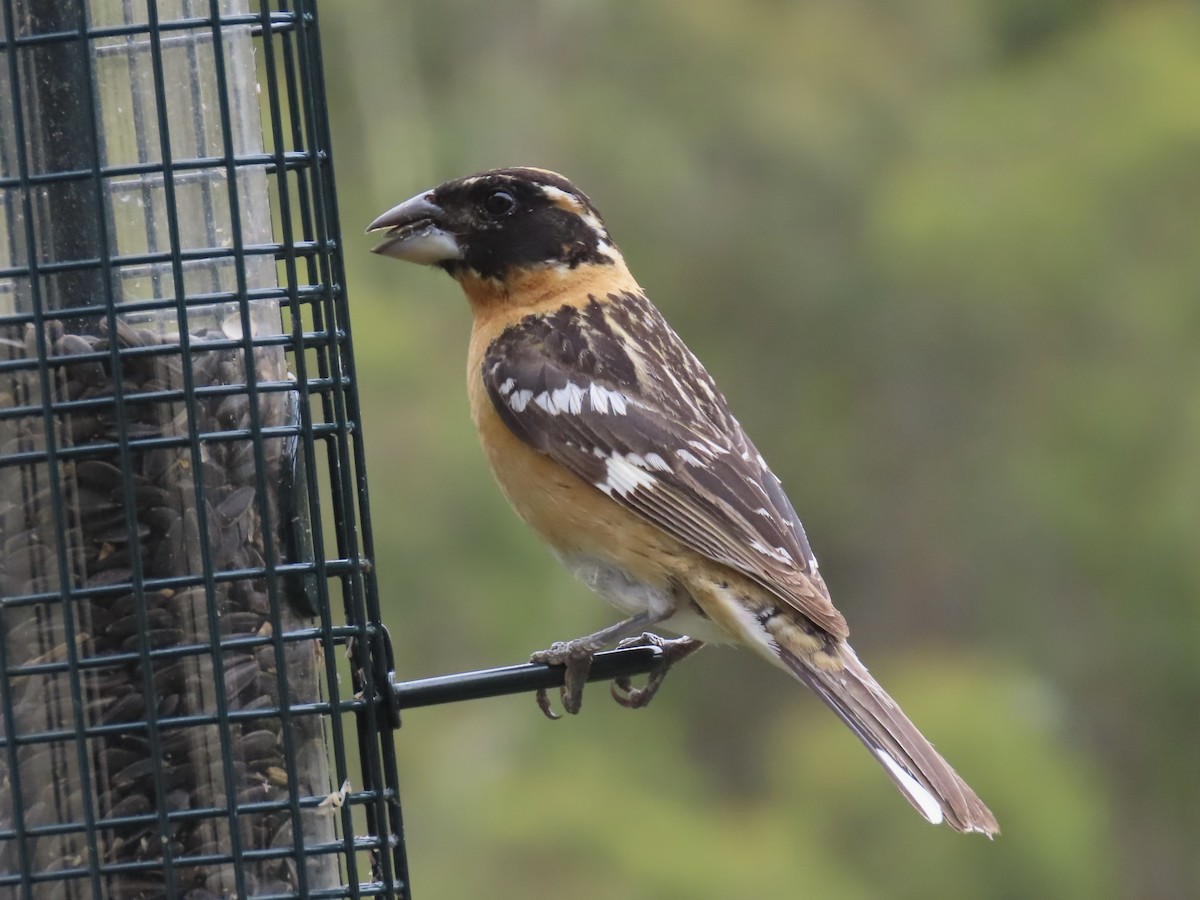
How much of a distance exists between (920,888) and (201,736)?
24.5 feet

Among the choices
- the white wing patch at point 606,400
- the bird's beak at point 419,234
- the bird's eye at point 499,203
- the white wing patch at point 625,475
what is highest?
Result: the bird's eye at point 499,203

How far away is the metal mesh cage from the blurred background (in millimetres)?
5158

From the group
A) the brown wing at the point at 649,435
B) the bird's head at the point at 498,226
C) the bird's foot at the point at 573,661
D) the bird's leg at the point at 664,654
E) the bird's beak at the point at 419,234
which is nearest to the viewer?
the bird's foot at the point at 573,661

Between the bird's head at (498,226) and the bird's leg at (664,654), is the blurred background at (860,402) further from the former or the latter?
the bird's leg at (664,654)

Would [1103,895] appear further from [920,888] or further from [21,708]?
[21,708]

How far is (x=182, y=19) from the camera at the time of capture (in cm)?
445

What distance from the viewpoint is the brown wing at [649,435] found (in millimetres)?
5699

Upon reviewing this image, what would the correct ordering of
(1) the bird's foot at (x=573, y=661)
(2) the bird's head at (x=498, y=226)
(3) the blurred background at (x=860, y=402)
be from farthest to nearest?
(3) the blurred background at (x=860, y=402), (2) the bird's head at (x=498, y=226), (1) the bird's foot at (x=573, y=661)

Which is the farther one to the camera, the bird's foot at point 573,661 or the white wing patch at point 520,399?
the white wing patch at point 520,399

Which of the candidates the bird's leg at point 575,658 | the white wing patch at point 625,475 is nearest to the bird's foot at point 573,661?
the bird's leg at point 575,658

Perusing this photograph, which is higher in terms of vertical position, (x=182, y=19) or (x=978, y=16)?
(x=978, y=16)

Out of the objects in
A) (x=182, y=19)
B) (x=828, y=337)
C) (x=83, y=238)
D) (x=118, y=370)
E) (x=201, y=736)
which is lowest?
(x=201, y=736)

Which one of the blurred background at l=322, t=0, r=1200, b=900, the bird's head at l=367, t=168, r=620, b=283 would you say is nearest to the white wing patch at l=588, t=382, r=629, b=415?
the bird's head at l=367, t=168, r=620, b=283

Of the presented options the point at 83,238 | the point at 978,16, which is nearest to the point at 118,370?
the point at 83,238
